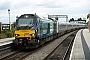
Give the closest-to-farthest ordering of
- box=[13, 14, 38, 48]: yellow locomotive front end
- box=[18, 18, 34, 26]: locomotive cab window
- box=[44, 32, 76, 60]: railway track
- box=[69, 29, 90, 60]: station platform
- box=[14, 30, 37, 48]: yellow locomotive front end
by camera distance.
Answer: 1. box=[69, 29, 90, 60]: station platform
2. box=[44, 32, 76, 60]: railway track
3. box=[14, 30, 37, 48]: yellow locomotive front end
4. box=[13, 14, 38, 48]: yellow locomotive front end
5. box=[18, 18, 34, 26]: locomotive cab window

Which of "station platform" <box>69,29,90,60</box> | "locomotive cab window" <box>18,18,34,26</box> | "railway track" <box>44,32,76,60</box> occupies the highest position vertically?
"locomotive cab window" <box>18,18,34,26</box>

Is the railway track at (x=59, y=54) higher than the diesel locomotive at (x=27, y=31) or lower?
lower

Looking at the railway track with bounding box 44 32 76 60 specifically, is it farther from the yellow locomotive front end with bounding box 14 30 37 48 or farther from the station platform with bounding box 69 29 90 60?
the yellow locomotive front end with bounding box 14 30 37 48

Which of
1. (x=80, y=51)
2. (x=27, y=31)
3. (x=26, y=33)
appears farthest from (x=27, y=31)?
(x=80, y=51)

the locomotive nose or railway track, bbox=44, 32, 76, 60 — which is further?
the locomotive nose

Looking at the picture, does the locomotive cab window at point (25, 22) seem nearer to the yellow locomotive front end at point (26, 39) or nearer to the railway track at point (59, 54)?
the yellow locomotive front end at point (26, 39)

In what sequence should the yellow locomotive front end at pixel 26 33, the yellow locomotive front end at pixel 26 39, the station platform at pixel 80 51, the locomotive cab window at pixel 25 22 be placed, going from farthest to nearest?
the locomotive cab window at pixel 25 22 < the yellow locomotive front end at pixel 26 33 < the yellow locomotive front end at pixel 26 39 < the station platform at pixel 80 51

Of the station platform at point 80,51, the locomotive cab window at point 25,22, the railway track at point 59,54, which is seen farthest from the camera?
the locomotive cab window at point 25,22

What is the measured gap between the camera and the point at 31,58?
14.4m

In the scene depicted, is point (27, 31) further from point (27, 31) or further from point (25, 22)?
point (25, 22)

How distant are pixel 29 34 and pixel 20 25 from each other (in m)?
1.21

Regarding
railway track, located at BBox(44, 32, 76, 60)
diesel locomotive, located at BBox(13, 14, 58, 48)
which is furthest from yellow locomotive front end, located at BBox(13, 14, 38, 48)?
railway track, located at BBox(44, 32, 76, 60)

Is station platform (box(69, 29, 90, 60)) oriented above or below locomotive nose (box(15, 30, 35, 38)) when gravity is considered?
below

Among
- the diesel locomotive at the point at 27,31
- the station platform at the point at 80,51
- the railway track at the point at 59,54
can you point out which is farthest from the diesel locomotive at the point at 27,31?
the station platform at the point at 80,51
